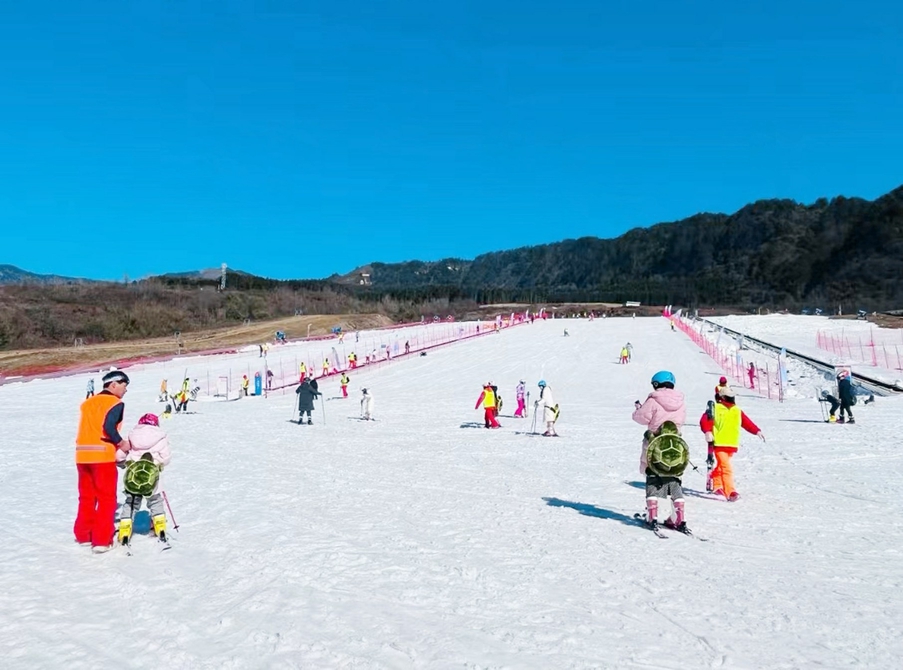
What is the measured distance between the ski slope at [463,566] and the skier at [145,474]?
0.87 feet

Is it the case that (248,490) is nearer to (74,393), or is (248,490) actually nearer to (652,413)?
(652,413)

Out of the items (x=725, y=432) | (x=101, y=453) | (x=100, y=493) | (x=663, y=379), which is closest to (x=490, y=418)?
(x=725, y=432)

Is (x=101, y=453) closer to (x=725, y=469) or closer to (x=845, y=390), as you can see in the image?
(x=725, y=469)

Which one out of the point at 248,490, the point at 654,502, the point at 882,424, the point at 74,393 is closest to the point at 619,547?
the point at 654,502

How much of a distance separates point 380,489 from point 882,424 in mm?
13047

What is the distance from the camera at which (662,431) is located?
24.1 feet

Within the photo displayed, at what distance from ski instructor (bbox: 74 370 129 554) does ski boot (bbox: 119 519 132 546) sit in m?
0.09

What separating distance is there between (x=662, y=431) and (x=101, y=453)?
537 cm

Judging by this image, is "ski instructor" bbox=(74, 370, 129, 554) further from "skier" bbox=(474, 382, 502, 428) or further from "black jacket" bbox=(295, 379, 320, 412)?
"black jacket" bbox=(295, 379, 320, 412)

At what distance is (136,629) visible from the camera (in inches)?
197

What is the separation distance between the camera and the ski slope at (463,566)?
468 cm

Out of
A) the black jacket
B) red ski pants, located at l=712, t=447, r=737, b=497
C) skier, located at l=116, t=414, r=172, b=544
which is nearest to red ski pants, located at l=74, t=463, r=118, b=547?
skier, located at l=116, t=414, r=172, b=544

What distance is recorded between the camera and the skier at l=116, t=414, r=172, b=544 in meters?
6.94

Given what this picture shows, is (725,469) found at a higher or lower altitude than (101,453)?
lower
